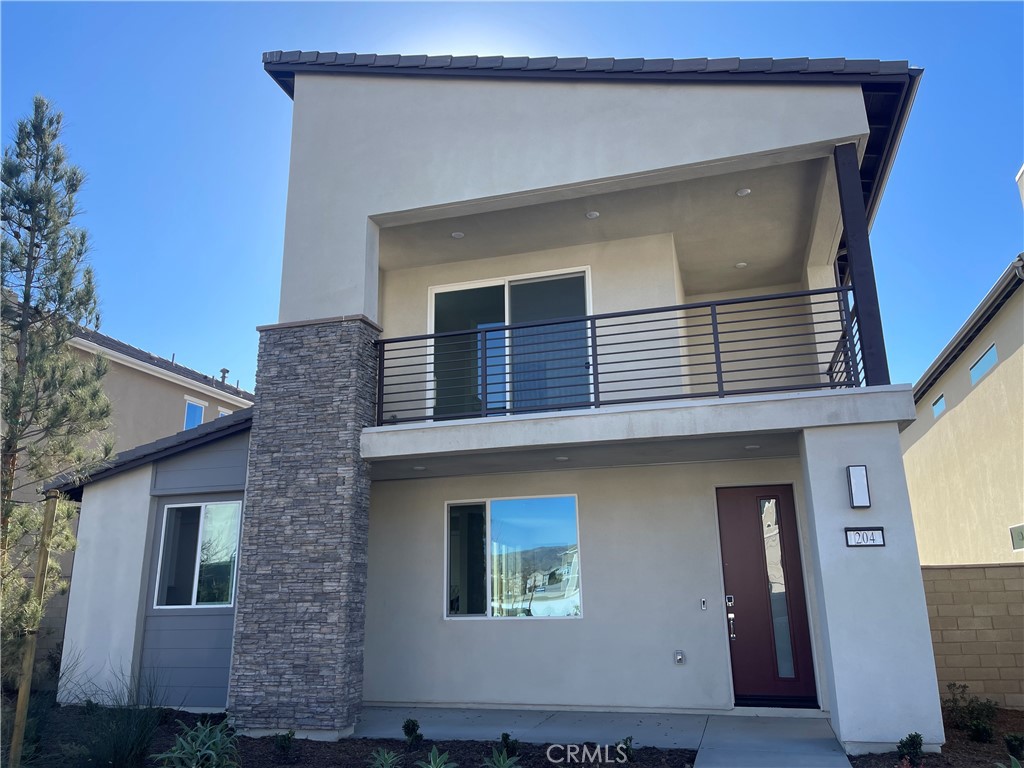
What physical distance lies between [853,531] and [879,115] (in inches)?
190

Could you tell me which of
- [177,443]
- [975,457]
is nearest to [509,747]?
[177,443]

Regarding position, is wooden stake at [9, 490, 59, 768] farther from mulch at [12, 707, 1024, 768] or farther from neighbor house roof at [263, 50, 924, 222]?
neighbor house roof at [263, 50, 924, 222]

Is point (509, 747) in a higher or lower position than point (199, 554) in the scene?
lower

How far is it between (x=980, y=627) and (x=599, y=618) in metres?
4.63

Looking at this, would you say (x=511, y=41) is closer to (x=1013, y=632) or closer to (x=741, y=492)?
(x=741, y=492)

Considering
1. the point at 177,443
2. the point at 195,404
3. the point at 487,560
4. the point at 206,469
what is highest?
the point at 195,404

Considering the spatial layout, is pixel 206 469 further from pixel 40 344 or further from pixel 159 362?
pixel 159 362

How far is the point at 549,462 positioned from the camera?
9.69 meters

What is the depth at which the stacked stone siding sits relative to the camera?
9094mm

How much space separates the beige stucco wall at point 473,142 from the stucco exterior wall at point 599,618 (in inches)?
143

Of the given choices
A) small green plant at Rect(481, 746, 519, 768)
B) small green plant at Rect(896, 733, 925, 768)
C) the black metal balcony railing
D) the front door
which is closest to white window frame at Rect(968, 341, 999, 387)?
the black metal balcony railing

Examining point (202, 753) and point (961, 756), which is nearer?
point (202, 753)

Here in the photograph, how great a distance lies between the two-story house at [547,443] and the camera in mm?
8047

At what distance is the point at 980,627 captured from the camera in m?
9.25
